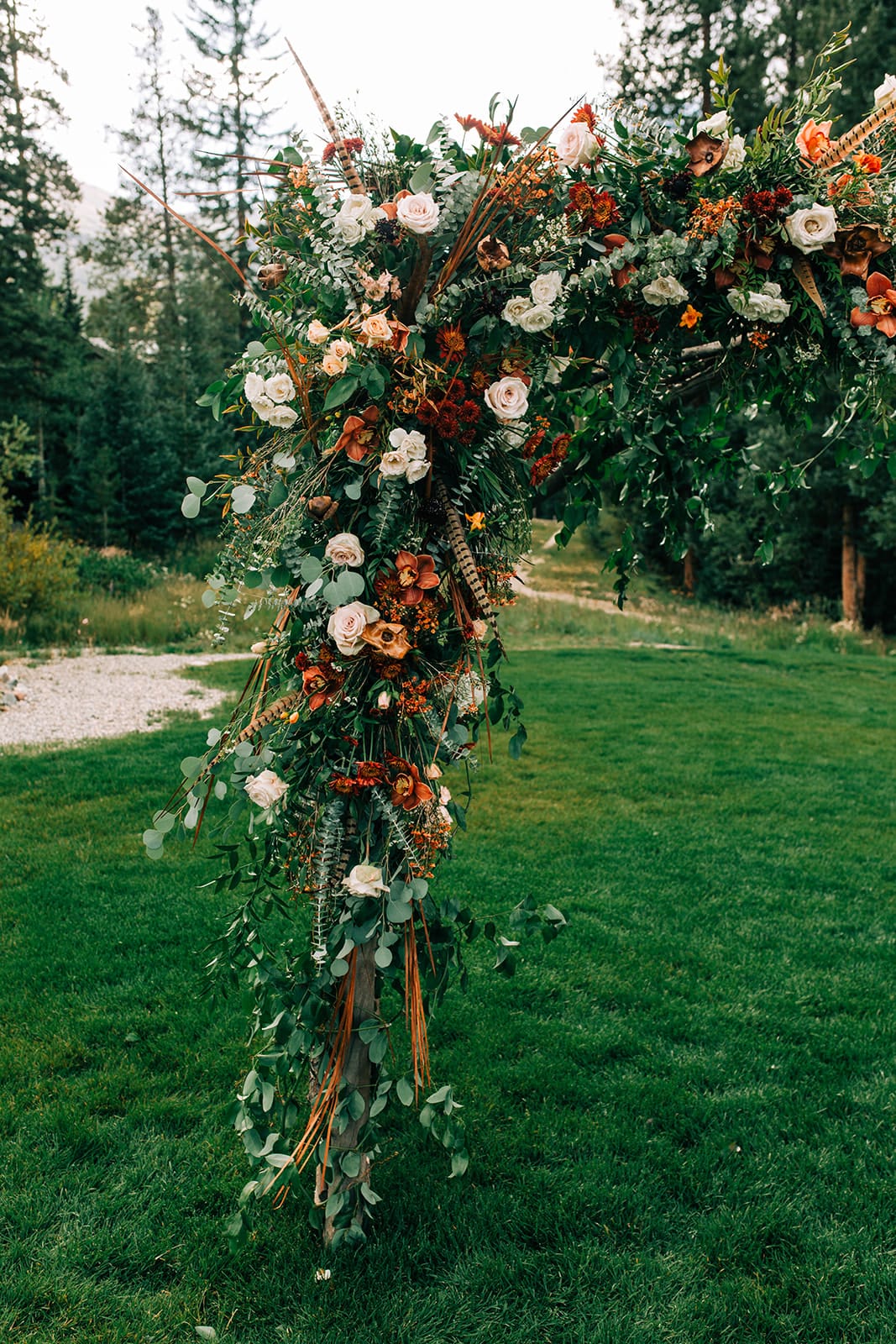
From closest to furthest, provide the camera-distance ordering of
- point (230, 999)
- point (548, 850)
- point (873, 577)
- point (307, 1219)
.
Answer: point (307, 1219), point (230, 999), point (548, 850), point (873, 577)

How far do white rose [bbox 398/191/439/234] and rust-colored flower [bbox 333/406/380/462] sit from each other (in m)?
0.37

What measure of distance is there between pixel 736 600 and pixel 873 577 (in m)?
3.16

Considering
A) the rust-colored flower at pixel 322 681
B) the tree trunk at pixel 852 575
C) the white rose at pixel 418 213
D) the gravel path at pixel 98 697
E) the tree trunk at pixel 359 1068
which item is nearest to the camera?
the white rose at pixel 418 213

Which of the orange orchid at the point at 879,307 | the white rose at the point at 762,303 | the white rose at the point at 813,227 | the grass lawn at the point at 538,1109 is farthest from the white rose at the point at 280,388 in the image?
the grass lawn at the point at 538,1109

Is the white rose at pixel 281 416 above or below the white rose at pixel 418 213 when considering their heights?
below

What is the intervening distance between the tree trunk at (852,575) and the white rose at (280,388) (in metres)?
17.1

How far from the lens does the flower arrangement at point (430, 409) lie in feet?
6.10

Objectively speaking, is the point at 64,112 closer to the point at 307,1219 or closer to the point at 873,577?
the point at 873,577

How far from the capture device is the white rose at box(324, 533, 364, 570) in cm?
186

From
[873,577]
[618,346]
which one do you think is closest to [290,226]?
[618,346]

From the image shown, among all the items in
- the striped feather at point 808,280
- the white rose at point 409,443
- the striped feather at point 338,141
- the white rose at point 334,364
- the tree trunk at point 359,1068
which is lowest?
the tree trunk at point 359,1068

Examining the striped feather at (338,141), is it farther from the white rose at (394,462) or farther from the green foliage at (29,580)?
the green foliage at (29,580)

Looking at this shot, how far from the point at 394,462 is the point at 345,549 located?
213mm

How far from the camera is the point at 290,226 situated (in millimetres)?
2014
